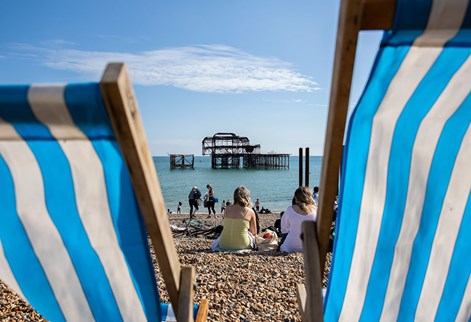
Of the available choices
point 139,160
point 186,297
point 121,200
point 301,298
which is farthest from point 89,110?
point 301,298

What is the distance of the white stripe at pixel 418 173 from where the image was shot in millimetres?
1121

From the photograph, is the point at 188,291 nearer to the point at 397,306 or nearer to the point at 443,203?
the point at 397,306

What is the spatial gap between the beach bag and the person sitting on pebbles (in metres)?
0.24

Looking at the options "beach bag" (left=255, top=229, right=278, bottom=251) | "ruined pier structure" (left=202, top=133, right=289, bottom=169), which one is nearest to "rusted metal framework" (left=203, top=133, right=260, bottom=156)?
"ruined pier structure" (left=202, top=133, right=289, bottom=169)

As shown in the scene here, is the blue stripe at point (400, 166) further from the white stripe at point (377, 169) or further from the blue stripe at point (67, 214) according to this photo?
the blue stripe at point (67, 214)

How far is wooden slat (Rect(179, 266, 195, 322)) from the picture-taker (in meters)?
1.32

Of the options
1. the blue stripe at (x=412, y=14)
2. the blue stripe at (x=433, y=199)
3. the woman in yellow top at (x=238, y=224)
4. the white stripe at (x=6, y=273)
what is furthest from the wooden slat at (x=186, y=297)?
the woman in yellow top at (x=238, y=224)

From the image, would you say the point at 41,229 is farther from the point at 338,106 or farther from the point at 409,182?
the point at 409,182

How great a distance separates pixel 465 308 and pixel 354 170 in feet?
2.22

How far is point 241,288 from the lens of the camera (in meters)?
3.53

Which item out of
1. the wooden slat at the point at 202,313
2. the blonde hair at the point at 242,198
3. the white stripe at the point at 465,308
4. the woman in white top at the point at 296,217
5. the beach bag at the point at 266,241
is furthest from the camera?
the beach bag at the point at 266,241

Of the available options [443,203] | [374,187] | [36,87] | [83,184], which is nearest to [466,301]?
[443,203]

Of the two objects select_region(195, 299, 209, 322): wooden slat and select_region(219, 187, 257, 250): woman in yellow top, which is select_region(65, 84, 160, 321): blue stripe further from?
select_region(219, 187, 257, 250): woman in yellow top

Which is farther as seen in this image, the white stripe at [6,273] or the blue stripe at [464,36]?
the white stripe at [6,273]
